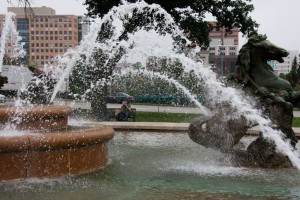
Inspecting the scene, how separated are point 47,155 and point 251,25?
2079 centimetres

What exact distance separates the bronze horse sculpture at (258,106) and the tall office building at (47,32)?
59.2 m

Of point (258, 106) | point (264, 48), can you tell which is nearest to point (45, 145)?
point (258, 106)

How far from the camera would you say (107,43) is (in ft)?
72.4

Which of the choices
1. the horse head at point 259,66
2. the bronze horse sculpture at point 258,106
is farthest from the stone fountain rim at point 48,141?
the horse head at point 259,66

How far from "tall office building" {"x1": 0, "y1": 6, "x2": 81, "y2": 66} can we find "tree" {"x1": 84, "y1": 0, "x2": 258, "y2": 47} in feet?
138

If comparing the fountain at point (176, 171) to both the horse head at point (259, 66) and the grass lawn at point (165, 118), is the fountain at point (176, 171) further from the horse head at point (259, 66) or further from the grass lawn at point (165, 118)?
the grass lawn at point (165, 118)

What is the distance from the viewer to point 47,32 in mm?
75625

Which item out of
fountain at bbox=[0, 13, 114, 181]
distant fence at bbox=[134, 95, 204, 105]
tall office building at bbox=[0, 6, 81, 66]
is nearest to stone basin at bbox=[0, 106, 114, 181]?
fountain at bbox=[0, 13, 114, 181]

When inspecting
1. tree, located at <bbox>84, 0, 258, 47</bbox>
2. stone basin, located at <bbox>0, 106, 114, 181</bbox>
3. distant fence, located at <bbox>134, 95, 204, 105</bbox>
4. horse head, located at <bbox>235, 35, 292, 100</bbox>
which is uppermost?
tree, located at <bbox>84, 0, 258, 47</bbox>

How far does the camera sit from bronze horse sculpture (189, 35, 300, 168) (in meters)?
7.50

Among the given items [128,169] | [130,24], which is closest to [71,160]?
[128,169]

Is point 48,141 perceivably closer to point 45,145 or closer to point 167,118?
point 45,145

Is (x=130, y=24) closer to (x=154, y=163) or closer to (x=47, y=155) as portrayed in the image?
(x=154, y=163)

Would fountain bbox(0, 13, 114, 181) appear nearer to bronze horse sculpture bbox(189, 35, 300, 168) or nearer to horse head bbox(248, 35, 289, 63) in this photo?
bronze horse sculpture bbox(189, 35, 300, 168)
